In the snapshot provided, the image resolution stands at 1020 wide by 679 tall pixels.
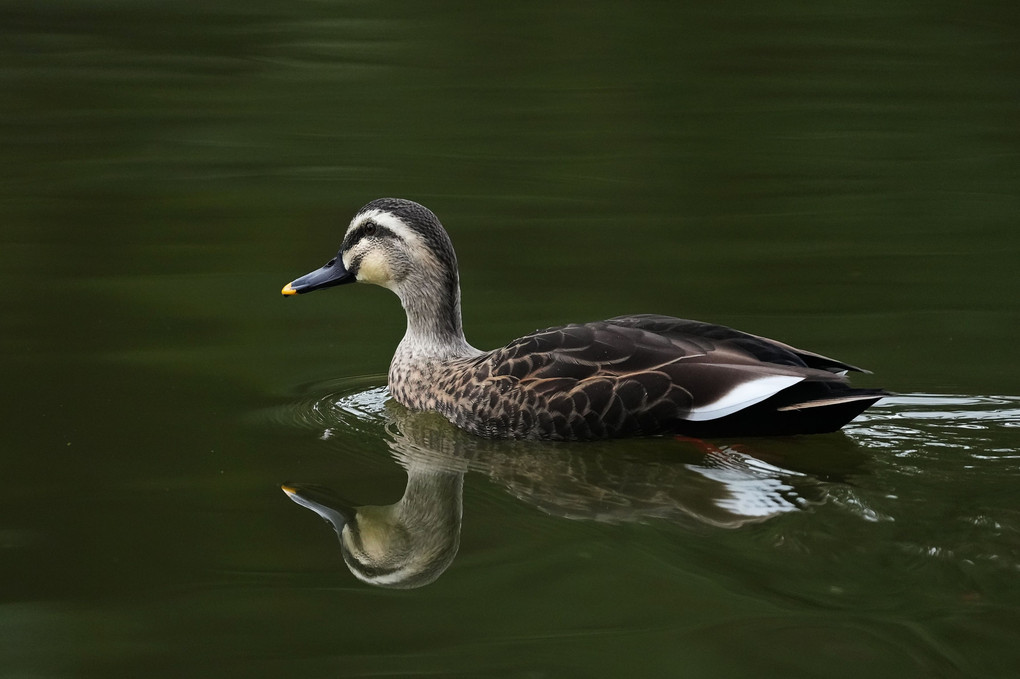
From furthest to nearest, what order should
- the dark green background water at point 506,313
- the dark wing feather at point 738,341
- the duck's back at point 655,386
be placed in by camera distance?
the dark wing feather at point 738,341 → the duck's back at point 655,386 → the dark green background water at point 506,313

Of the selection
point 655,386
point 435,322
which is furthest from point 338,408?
point 655,386

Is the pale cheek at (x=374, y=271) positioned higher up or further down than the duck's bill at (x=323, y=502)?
higher up

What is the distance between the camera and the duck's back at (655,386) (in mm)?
7023

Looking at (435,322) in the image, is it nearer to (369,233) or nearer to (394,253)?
(394,253)

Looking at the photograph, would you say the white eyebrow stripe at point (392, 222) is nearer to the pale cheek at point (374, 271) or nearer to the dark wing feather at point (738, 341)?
the pale cheek at point (374, 271)

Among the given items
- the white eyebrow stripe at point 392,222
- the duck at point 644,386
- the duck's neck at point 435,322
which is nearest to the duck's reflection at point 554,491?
the duck at point 644,386

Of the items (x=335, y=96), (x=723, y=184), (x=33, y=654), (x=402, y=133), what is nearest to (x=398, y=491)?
(x=33, y=654)

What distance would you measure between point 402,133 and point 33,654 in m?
10.1

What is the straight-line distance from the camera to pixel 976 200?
12.1m

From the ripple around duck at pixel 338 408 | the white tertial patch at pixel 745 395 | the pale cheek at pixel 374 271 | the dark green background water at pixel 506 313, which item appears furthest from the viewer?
the pale cheek at pixel 374 271

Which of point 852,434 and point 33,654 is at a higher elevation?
point 852,434

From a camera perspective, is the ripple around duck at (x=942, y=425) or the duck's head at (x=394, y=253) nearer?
the ripple around duck at (x=942, y=425)

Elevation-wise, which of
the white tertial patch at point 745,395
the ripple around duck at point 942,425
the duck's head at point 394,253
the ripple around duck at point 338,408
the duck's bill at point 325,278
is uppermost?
the duck's head at point 394,253

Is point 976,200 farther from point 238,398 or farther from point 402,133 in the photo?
point 238,398
